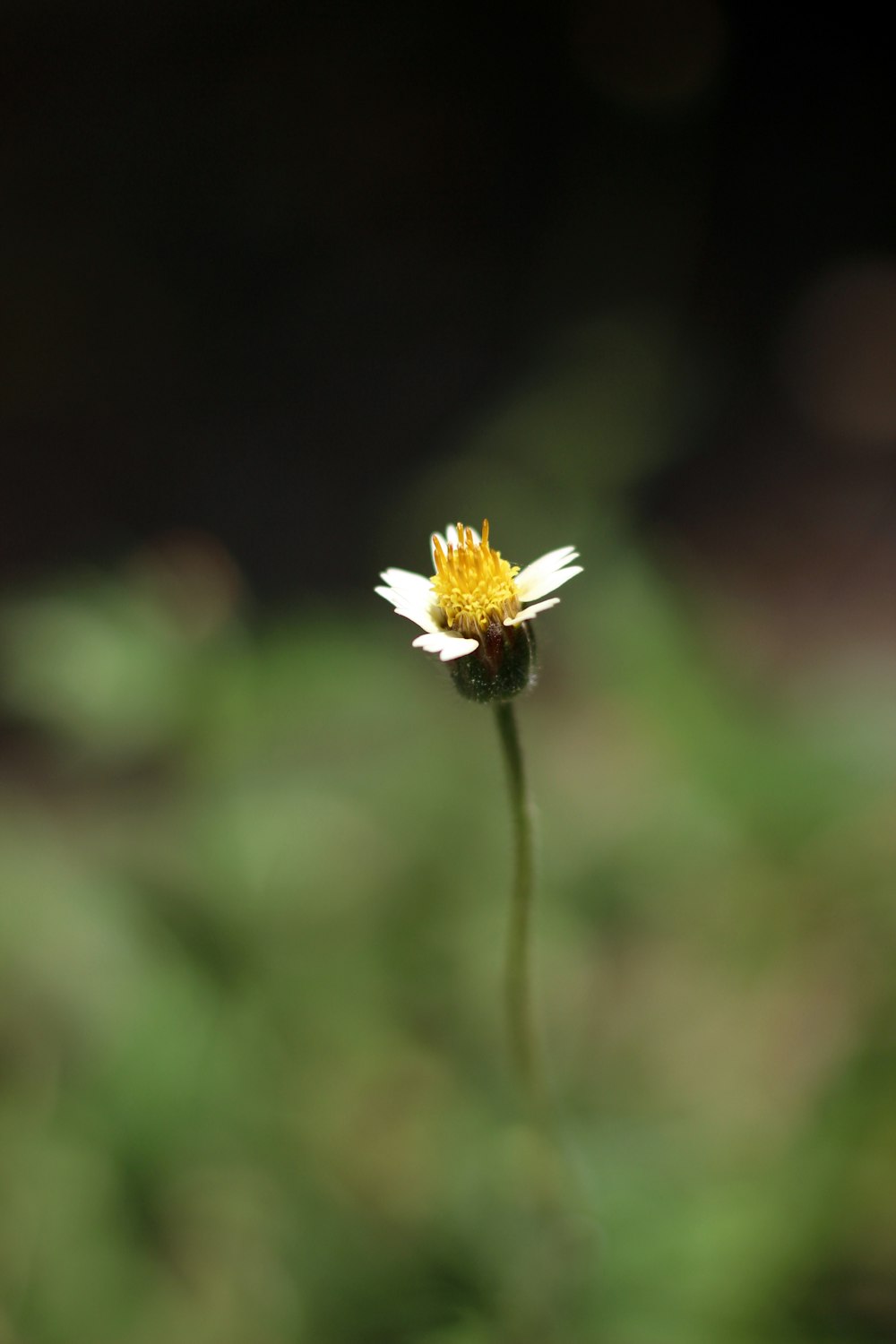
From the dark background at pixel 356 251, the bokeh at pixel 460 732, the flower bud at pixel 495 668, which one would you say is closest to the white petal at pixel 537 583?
the flower bud at pixel 495 668

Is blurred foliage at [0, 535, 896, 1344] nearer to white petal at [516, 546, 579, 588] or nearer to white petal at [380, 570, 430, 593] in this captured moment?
white petal at [380, 570, 430, 593]

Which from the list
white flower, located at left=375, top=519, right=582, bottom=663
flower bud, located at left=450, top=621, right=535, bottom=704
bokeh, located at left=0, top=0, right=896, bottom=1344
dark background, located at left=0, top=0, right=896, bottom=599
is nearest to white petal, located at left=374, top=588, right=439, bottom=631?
white flower, located at left=375, top=519, right=582, bottom=663

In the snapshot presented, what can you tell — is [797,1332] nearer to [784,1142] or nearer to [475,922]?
[784,1142]

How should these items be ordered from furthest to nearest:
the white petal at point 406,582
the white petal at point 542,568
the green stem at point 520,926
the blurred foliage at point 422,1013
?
the blurred foliage at point 422,1013, the white petal at point 406,582, the white petal at point 542,568, the green stem at point 520,926

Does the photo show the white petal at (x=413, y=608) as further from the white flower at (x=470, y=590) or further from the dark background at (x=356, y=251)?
the dark background at (x=356, y=251)

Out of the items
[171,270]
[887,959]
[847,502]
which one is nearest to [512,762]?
[887,959]

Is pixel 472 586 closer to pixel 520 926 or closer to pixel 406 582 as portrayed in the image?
pixel 406 582

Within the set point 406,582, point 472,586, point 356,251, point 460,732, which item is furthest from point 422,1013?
point 356,251
